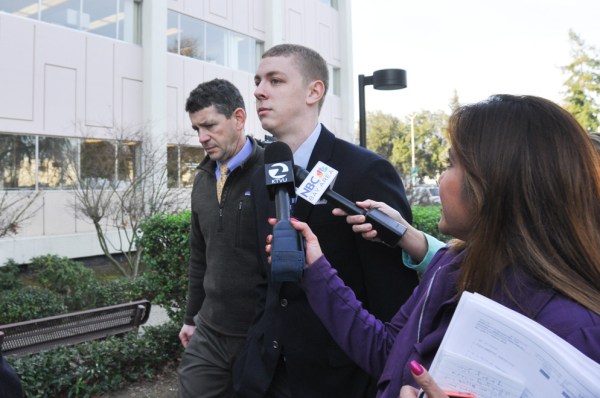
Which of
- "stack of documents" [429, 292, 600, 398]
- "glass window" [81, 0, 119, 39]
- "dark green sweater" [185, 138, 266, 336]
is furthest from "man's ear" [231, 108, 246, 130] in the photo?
"glass window" [81, 0, 119, 39]

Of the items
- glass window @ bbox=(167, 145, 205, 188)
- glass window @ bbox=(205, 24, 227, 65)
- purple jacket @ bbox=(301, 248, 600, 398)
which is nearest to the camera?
purple jacket @ bbox=(301, 248, 600, 398)

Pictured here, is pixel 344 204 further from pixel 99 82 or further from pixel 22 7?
pixel 99 82

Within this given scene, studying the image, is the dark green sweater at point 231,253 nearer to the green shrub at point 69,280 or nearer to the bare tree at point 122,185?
the green shrub at point 69,280

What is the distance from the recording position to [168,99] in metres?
16.5

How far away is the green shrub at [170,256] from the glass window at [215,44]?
45.9ft

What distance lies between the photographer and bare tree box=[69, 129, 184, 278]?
1143 cm

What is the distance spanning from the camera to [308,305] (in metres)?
2.14

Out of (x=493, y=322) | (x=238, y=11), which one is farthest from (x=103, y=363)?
(x=238, y=11)

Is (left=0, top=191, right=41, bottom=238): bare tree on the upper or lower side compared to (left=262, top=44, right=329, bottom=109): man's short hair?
lower

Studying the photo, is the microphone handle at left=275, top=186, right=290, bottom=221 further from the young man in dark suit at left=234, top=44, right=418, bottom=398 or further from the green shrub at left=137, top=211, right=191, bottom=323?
the green shrub at left=137, top=211, right=191, bottom=323

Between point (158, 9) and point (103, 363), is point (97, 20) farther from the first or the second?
point (103, 363)

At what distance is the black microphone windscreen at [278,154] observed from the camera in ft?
6.06

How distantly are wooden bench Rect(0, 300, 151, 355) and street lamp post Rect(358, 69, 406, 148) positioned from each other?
3553mm

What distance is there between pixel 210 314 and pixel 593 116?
111 feet
